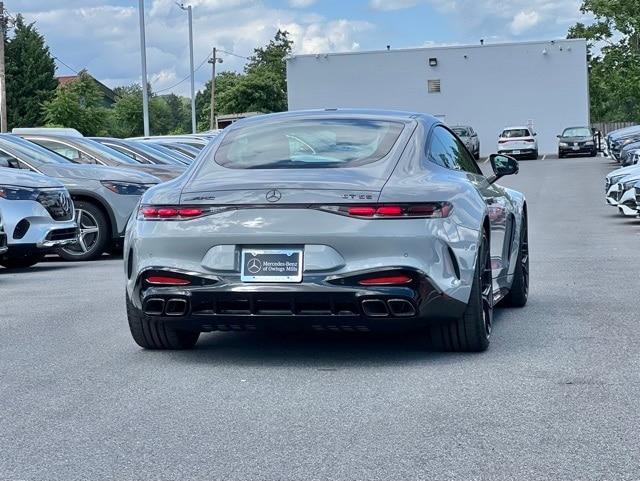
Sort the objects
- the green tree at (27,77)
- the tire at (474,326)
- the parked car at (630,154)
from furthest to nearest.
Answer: the green tree at (27,77), the parked car at (630,154), the tire at (474,326)

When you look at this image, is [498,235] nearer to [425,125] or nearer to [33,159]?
[425,125]

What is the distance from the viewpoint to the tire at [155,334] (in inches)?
282

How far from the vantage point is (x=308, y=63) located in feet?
216

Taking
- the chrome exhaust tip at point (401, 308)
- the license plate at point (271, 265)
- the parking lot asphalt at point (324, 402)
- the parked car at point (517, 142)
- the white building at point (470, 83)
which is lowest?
the parking lot asphalt at point (324, 402)

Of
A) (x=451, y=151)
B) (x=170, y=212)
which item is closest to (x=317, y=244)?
(x=170, y=212)

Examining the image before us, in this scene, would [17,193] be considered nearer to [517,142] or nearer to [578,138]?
[517,142]

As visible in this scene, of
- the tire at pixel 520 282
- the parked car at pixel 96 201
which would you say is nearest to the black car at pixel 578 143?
the parked car at pixel 96 201

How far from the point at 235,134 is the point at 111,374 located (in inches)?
69.2

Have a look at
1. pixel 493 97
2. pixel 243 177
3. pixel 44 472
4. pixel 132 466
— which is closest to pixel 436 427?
pixel 132 466

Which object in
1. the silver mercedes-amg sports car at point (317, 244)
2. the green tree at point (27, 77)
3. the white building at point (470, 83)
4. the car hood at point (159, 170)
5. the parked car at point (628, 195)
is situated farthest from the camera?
the green tree at point (27, 77)

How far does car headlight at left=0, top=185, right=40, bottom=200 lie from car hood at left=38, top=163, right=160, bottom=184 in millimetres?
1843

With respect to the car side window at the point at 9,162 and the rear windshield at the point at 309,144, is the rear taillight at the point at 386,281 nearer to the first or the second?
the rear windshield at the point at 309,144

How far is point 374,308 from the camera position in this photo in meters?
6.48

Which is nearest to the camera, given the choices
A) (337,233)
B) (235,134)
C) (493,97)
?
(337,233)
